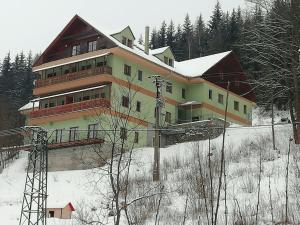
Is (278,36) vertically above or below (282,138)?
above

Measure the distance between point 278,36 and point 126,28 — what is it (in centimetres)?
1788

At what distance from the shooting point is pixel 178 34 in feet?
332

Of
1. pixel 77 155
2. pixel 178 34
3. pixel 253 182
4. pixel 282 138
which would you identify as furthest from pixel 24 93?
pixel 253 182

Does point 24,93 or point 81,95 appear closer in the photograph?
point 81,95

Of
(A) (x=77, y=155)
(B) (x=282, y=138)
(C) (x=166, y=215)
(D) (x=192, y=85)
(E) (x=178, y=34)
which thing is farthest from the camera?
(E) (x=178, y=34)

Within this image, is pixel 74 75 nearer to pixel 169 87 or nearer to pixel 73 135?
pixel 73 135

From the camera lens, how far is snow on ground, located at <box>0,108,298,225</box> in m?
26.0

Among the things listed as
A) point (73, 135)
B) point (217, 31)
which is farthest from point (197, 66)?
point (217, 31)

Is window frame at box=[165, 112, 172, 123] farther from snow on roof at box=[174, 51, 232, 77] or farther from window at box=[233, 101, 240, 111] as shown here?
window at box=[233, 101, 240, 111]

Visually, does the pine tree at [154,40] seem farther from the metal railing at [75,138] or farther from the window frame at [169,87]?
the metal railing at [75,138]

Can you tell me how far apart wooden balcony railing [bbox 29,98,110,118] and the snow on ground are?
16.0 feet

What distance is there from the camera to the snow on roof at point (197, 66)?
187 ft

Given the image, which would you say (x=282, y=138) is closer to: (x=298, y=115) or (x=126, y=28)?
(x=298, y=115)

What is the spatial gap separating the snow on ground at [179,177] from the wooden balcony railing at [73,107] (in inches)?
192
